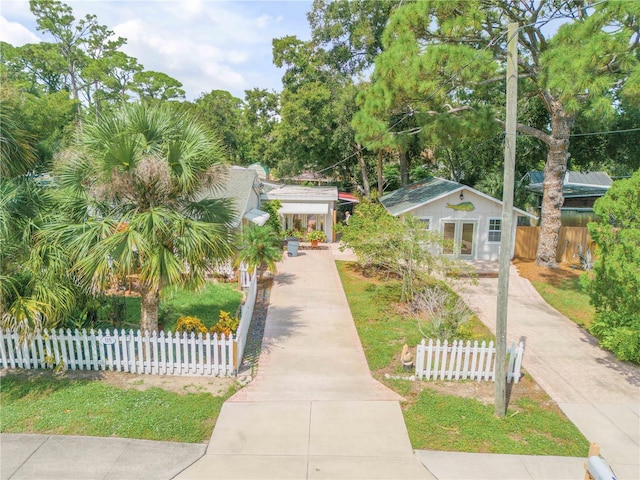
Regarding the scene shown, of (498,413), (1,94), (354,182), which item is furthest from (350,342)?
(354,182)

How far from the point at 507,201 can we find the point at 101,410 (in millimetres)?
7793

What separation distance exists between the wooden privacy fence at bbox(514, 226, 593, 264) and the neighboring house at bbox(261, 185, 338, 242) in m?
10.3

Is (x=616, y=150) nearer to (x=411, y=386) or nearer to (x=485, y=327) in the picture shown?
(x=485, y=327)

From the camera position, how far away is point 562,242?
732 inches

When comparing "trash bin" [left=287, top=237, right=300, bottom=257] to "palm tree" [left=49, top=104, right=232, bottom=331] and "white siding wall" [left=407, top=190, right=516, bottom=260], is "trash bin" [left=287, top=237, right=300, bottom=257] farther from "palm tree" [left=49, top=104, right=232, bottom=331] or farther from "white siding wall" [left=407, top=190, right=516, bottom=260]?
"palm tree" [left=49, top=104, right=232, bottom=331]

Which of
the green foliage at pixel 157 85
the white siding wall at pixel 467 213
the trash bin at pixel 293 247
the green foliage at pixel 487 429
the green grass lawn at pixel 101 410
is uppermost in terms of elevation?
the green foliage at pixel 157 85

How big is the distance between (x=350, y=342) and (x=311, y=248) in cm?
1281

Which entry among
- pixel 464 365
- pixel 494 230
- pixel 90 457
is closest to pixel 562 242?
pixel 494 230

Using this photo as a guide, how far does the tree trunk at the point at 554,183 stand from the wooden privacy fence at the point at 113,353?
15.3 m

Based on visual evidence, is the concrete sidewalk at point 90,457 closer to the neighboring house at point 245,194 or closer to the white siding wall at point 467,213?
the neighboring house at point 245,194

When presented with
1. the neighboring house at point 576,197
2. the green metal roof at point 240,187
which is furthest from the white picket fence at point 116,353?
the neighboring house at point 576,197

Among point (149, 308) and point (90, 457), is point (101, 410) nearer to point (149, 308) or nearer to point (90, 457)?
point (90, 457)

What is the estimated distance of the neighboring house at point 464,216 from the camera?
61.3 feet

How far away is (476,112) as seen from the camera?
16.7 metres
